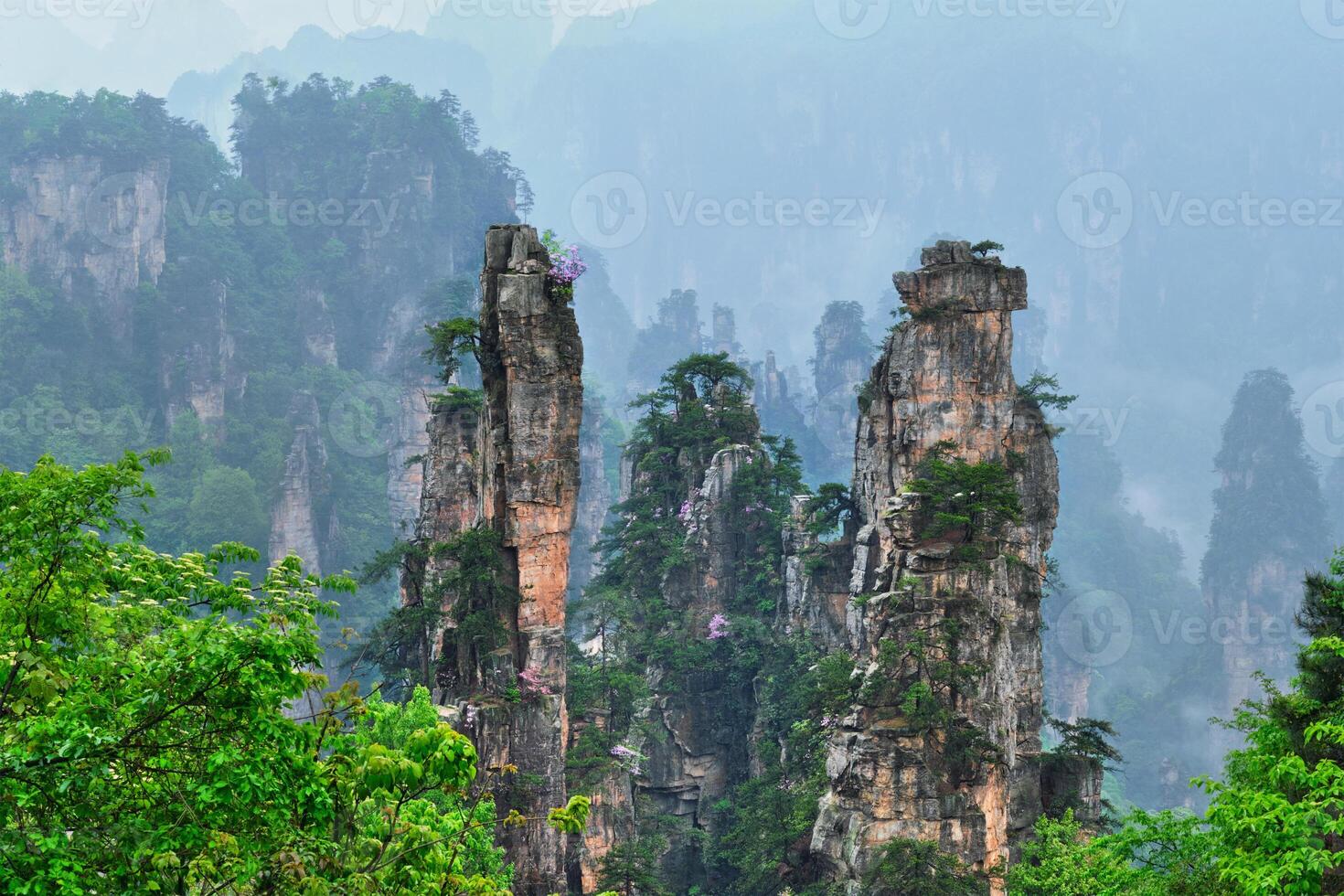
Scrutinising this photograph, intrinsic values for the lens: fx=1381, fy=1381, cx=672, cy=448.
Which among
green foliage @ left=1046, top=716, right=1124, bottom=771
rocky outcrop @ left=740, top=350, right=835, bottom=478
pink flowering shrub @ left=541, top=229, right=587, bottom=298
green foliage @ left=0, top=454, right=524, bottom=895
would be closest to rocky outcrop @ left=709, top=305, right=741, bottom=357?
rocky outcrop @ left=740, top=350, right=835, bottom=478

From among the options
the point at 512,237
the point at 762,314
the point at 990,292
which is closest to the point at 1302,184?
the point at 762,314

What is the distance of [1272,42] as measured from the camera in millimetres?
162000

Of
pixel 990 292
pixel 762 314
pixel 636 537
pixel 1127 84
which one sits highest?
pixel 1127 84

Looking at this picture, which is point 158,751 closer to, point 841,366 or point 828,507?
point 828,507

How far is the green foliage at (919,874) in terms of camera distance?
80.1ft

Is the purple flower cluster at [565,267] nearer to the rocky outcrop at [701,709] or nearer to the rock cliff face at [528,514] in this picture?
the rock cliff face at [528,514]

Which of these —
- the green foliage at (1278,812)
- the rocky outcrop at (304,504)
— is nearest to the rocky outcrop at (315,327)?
the rocky outcrop at (304,504)

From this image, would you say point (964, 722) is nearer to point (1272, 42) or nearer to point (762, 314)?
point (762, 314)

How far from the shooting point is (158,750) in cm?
982

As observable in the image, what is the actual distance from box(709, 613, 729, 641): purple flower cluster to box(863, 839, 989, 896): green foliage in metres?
15.2

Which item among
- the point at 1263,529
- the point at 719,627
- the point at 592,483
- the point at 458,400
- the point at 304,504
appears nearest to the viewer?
the point at 458,400

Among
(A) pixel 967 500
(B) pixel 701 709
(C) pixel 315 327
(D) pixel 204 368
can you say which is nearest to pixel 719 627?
(B) pixel 701 709

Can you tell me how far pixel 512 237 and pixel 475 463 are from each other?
5.61 meters

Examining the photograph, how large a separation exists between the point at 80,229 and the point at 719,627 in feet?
155
